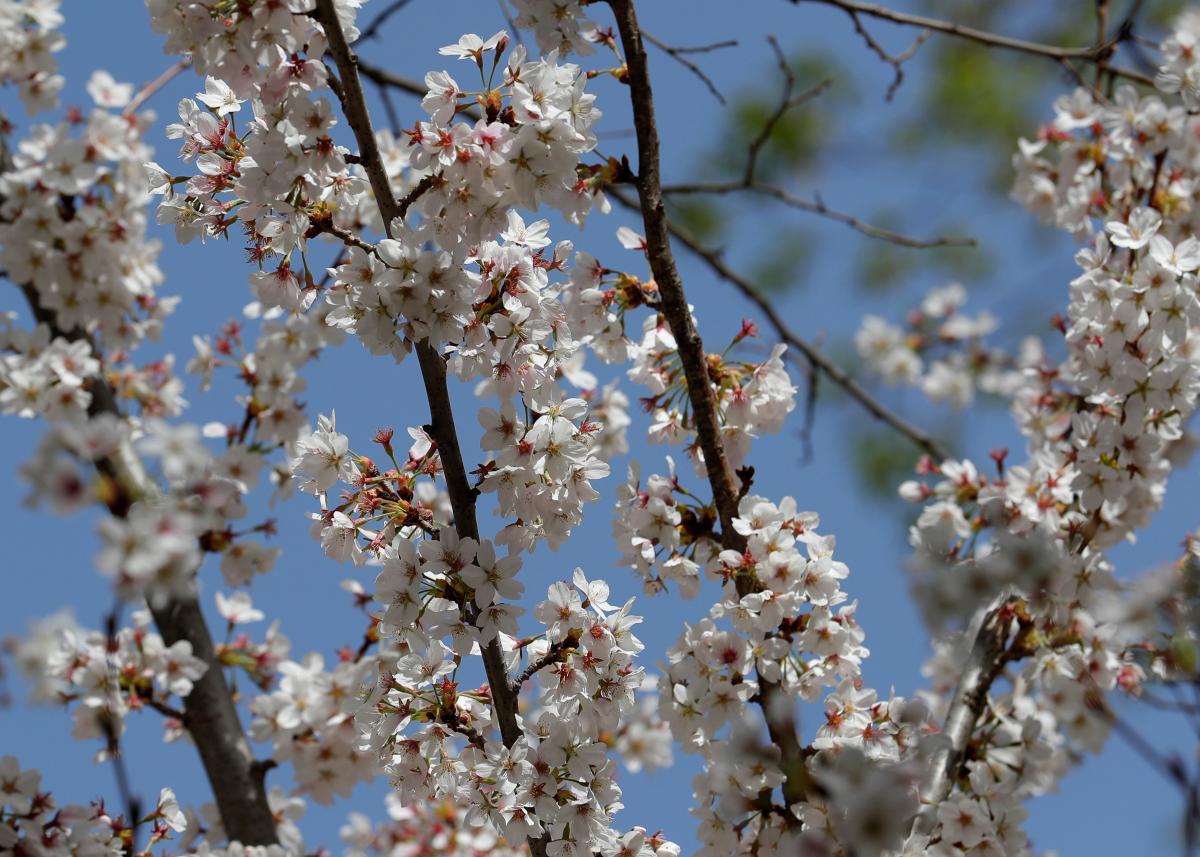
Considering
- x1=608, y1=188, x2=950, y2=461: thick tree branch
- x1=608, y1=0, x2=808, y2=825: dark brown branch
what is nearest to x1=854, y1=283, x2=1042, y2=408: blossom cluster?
Result: x1=608, y1=188, x2=950, y2=461: thick tree branch

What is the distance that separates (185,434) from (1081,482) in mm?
3210

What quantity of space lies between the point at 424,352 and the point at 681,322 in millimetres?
740

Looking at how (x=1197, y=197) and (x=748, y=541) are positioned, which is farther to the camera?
(x=1197, y=197)

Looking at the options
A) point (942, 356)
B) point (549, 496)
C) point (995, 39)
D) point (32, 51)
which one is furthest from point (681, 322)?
point (942, 356)

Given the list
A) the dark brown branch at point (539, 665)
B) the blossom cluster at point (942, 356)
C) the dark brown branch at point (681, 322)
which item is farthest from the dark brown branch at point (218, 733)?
the blossom cluster at point (942, 356)

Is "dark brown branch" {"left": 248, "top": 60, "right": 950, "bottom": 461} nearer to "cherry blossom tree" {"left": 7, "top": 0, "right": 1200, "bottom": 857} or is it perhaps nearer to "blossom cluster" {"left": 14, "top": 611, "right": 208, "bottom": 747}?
"cherry blossom tree" {"left": 7, "top": 0, "right": 1200, "bottom": 857}

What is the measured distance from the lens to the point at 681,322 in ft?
9.86

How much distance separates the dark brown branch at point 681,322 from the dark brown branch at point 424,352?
643 mm

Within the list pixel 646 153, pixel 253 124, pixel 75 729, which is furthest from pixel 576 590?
pixel 75 729

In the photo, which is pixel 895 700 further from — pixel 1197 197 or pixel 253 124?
pixel 1197 197

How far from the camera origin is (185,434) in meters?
1.46

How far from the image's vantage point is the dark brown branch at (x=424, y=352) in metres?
2.51

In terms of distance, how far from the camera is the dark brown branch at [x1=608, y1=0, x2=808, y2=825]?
2734 mm

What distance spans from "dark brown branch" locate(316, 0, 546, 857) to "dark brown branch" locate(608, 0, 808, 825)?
64cm
